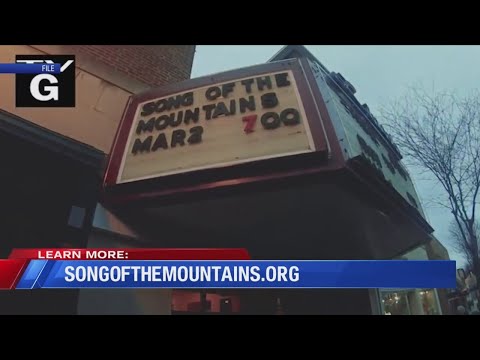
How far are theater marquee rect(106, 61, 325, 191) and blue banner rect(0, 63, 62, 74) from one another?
893 millimetres

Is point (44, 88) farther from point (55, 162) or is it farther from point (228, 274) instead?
point (228, 274)

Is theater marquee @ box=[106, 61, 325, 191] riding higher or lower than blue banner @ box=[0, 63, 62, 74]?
lower

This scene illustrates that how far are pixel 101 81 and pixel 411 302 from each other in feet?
14.2

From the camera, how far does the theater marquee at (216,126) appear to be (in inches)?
152

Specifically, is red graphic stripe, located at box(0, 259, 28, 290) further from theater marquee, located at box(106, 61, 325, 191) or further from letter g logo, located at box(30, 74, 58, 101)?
letter g logo, located at box(30, 74, 58, 101)

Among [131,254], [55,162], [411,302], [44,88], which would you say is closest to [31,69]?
[44,88]

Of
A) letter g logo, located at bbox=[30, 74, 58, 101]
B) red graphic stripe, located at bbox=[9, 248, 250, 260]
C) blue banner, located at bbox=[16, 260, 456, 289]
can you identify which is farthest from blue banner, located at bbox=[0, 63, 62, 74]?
blue banner, located at bbox=[16, 260, 456, 289]

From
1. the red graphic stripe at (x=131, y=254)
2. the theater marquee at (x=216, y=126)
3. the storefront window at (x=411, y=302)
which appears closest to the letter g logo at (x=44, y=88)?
the theater marquee at (x=216, y=126)

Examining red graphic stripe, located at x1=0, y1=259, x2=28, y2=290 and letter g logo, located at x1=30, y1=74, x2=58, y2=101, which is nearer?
red graphic stripe, located at x1=0, y1=259, x2=28, y2=290

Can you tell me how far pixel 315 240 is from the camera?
416cm

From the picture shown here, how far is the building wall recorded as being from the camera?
163 inches
